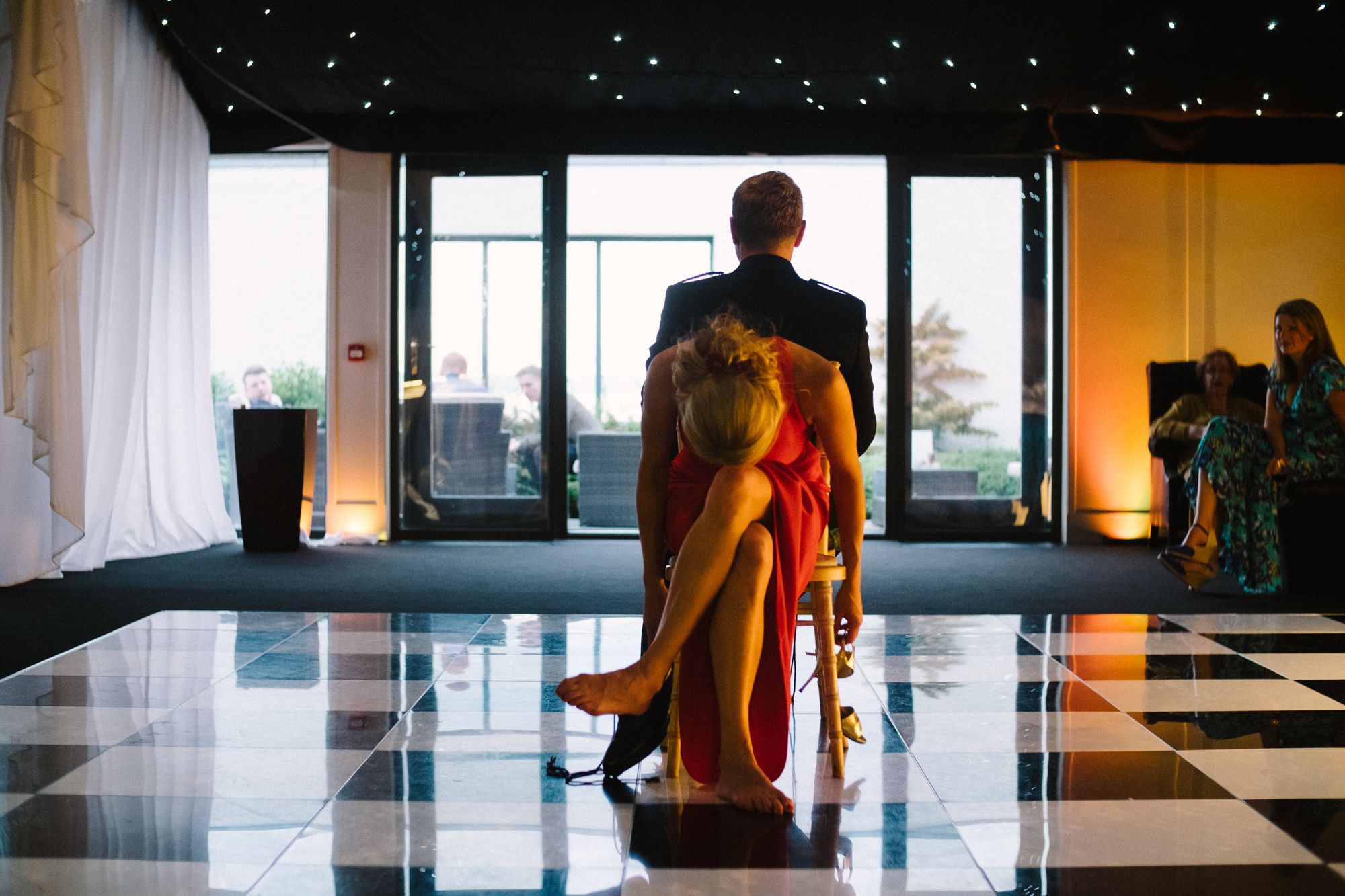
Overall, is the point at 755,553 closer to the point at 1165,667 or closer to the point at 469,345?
the point at 1165,667

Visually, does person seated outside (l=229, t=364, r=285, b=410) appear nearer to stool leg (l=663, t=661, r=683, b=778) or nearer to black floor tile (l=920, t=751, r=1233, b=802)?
stool leg (l=663, t=661, r=683, b=778)

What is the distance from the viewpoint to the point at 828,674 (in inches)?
83.5

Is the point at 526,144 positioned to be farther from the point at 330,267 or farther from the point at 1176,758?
the point at 1176,758

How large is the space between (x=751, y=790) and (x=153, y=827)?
3.26ft

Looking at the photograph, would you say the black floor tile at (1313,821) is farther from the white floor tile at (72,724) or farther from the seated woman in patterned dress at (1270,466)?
the seated woman in patterned dress at (1270,466)

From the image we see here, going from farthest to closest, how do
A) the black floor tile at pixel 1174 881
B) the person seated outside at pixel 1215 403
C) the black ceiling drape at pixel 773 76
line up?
the person seated outside at pixel 1215 403
the black ceiling drape at pixel 773 76
the black floor tile at pixel 1174 881

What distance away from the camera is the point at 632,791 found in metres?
2.04

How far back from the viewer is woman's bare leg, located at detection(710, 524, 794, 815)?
6.38 ft

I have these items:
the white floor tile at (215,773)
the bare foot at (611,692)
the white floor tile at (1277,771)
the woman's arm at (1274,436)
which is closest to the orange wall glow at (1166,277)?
the woman's arm at (1274,436)

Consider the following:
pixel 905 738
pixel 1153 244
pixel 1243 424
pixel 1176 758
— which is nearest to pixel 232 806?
pixel 905 738

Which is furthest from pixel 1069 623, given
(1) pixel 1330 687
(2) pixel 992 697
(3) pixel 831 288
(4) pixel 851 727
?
(3) pixel 831 288

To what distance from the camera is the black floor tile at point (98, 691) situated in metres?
2.65

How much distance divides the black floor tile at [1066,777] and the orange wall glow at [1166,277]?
16.0 feet

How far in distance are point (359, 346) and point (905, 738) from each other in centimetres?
516
